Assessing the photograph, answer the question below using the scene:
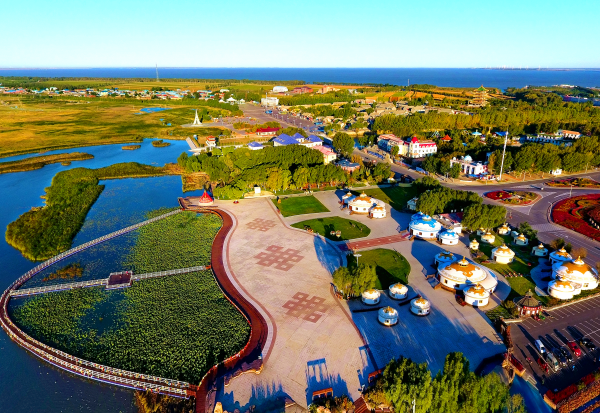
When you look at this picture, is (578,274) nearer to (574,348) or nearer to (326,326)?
(574,348)

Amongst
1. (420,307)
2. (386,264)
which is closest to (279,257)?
(386,264)

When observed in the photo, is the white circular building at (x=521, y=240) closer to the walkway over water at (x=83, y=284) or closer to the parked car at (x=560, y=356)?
the parked car at (x=560, y=356)

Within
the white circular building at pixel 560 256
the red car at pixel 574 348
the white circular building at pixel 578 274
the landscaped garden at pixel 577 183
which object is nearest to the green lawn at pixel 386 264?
the red car at pixel 574 348

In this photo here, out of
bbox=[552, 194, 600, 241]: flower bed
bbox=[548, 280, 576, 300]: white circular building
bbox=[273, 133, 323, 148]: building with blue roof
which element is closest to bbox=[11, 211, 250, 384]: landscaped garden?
bbox=[548, 280, 576, 300]: white circular building

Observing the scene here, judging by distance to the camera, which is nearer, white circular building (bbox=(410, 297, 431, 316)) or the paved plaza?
the paved plaza

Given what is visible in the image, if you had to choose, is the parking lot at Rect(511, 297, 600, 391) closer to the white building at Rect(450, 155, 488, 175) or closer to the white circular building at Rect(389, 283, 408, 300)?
the white circular building at Rect(389, 283, 408, 300)

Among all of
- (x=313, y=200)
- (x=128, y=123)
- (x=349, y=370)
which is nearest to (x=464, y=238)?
(x=313, y=200)
